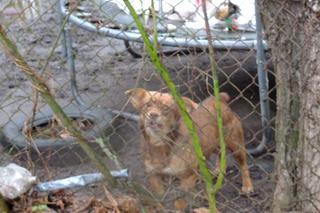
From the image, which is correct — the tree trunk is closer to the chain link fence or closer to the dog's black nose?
the chain link fence

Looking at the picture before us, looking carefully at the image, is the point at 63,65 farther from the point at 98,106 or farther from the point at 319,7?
the point at 319,7

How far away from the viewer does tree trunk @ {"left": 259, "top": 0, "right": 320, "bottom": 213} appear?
2.88 meters

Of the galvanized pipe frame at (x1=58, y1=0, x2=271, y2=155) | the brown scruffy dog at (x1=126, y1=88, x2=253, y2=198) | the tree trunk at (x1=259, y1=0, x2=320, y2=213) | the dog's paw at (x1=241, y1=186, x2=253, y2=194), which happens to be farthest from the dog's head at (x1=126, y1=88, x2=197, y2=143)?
the tree trunk at (x1=259, y1=0, x2=320, y2=213)

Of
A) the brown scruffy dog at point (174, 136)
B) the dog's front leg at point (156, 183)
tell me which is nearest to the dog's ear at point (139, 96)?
the brown scruffy dog at point (174, 136)

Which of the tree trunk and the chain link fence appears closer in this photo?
the tree trunk

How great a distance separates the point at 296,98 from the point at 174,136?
1.12 m

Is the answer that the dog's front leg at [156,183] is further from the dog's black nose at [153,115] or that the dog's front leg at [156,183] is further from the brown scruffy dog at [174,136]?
the dog's black nose at [153,115]

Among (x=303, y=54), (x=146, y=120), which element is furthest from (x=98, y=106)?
(x=303, y=54)

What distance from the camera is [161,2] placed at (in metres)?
4.50

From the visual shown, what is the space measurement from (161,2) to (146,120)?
0.88 meters

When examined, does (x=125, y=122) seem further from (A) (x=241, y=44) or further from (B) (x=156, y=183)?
(A) (x=241, y=44)

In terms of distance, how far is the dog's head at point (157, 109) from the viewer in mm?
3945

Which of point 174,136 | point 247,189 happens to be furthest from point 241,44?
point 247,189

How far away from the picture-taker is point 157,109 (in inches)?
156
